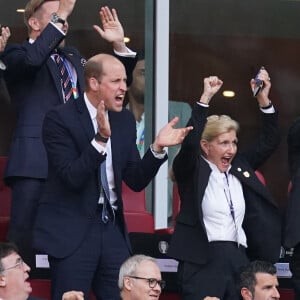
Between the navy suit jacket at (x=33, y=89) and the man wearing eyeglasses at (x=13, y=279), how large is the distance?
1198 mm

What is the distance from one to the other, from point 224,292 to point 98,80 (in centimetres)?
154

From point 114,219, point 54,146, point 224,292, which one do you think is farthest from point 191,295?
point 54,146

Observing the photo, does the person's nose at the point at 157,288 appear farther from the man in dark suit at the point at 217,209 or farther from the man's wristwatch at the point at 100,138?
the man's wristwatch at the point at 100,138

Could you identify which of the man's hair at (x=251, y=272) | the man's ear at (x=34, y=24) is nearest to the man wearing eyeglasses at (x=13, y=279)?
the man's hair at (x=251, y=272)

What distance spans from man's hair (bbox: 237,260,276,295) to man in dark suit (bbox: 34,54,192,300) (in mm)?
779

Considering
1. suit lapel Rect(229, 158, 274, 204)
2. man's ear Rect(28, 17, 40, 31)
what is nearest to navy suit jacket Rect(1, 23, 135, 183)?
man's ear Rect(28, 17, 40, 31)

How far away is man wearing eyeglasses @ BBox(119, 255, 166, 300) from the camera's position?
748 centimetres

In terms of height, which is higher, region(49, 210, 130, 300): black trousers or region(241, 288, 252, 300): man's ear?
region(49, 210, 130, 300): black trousers

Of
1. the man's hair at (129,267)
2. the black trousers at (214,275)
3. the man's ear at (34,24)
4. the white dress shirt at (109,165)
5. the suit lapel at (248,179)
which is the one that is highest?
the man's ear at (34,24)

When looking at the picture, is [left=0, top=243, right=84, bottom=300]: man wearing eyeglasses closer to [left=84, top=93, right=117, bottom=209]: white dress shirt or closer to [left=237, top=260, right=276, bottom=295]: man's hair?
[left=84, top=93, right=117, bottom=209]: white dress shirt

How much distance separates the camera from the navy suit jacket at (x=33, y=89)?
8141 millimetres

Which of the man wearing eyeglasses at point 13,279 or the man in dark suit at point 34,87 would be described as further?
the man in dark suit at point 34,87

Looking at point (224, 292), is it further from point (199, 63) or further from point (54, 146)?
point (199, 63)

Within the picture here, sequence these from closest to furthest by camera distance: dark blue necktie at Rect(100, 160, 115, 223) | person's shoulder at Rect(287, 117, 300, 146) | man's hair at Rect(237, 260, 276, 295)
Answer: dark blue necktie at Rect(100, 160, 115, 223) → man's hair at Rect(237, 260, 276, 295) → person's shoulder at Rect(287, 117, 300, 146)
